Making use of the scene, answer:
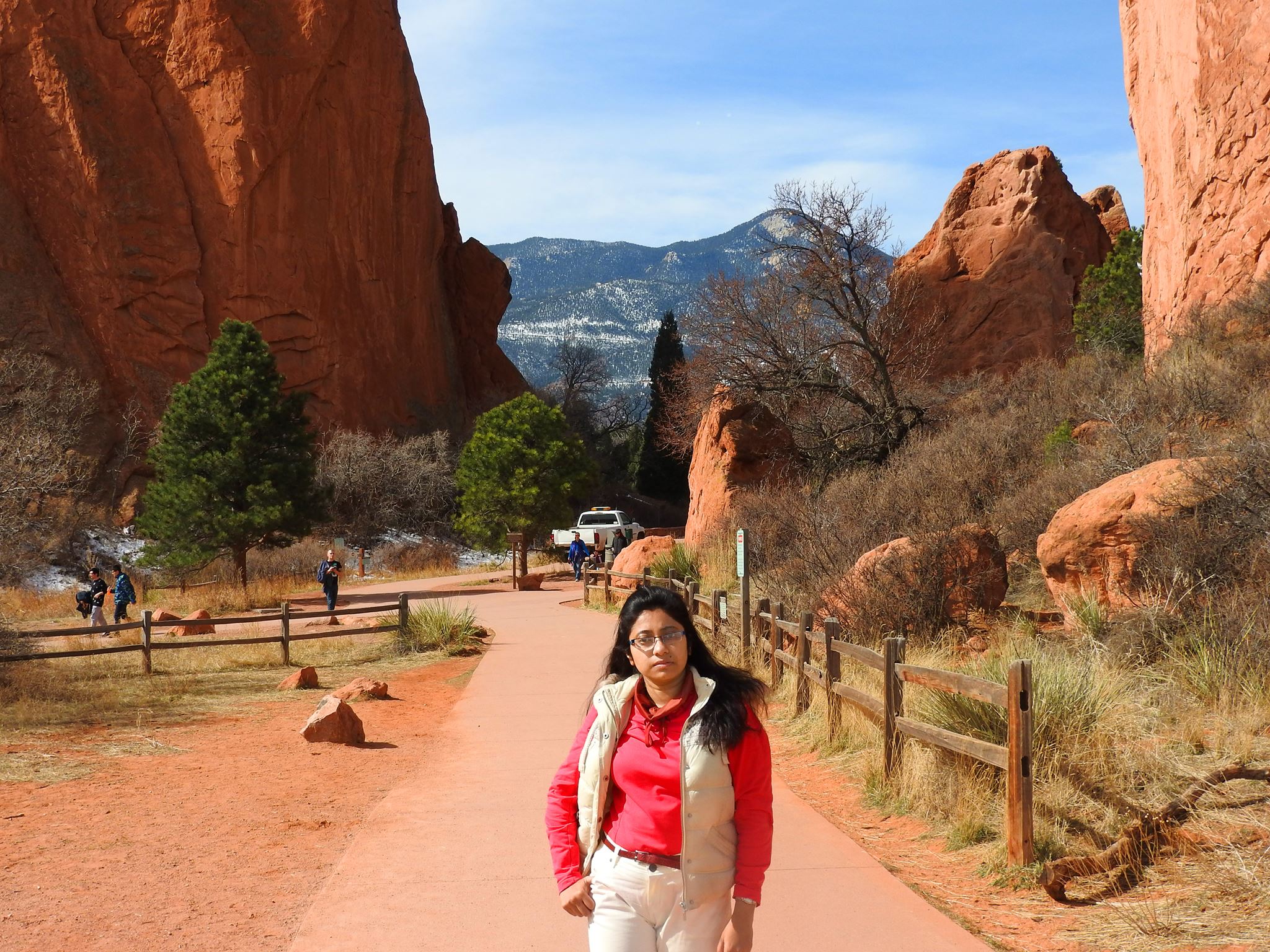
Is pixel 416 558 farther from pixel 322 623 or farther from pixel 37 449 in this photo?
pixel 37 449

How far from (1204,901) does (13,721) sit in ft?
37.4

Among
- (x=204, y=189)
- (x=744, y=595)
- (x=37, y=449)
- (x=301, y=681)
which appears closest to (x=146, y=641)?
(x=301, y=681)

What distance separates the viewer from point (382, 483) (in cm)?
4691

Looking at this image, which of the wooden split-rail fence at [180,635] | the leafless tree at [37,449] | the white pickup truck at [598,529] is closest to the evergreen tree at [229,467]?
the leafless tree at [37,449]

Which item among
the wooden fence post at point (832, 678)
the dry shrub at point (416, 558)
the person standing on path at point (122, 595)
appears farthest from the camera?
the dry shrub at point (416, 558)

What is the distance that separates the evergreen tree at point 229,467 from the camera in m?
29.7

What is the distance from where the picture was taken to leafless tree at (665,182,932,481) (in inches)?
982

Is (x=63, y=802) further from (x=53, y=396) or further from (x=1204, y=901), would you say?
(x=53, y=396)

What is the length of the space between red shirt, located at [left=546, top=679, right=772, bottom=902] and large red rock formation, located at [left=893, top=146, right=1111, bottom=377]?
104ft

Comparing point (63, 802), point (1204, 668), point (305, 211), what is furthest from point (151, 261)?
point (1204, 668)

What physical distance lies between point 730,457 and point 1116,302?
45.8 ft

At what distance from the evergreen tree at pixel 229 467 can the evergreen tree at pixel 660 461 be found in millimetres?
28908

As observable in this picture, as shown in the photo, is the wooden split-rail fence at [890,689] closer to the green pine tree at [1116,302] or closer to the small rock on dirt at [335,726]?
the small rock on dirt at [335,726]

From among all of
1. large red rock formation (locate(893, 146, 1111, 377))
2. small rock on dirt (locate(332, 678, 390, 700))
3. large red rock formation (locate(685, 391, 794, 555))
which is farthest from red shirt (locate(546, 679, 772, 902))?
large red rock formation (locate(893, 146, 1111, 377))
